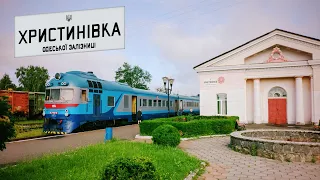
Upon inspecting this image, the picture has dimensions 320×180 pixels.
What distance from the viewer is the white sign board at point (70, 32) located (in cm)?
569

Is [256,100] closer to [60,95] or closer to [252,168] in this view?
[60,95]

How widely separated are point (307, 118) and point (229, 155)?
54.4 ft

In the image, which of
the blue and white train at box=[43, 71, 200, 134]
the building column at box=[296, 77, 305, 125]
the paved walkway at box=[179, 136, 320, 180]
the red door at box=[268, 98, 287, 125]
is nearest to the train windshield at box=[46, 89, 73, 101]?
the blue and white train at box=[43, 71, 200, 134]

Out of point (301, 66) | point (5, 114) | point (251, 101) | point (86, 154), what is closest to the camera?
point (5, 114)

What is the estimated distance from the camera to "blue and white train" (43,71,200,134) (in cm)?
1608

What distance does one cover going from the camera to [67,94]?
645 inches

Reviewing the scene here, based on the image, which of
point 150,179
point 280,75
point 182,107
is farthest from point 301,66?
point 150,179

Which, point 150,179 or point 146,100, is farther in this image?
point 146,100

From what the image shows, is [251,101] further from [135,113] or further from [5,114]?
[5,114]

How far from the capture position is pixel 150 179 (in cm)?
399

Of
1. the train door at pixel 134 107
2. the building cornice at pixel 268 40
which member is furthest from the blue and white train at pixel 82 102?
the building cornice at pixel 268 40

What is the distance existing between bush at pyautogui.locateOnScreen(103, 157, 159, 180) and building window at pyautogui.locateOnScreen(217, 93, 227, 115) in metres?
21.9

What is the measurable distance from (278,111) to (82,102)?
57.2 feet

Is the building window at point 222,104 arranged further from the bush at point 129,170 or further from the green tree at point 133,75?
the green tree at point 133,75
